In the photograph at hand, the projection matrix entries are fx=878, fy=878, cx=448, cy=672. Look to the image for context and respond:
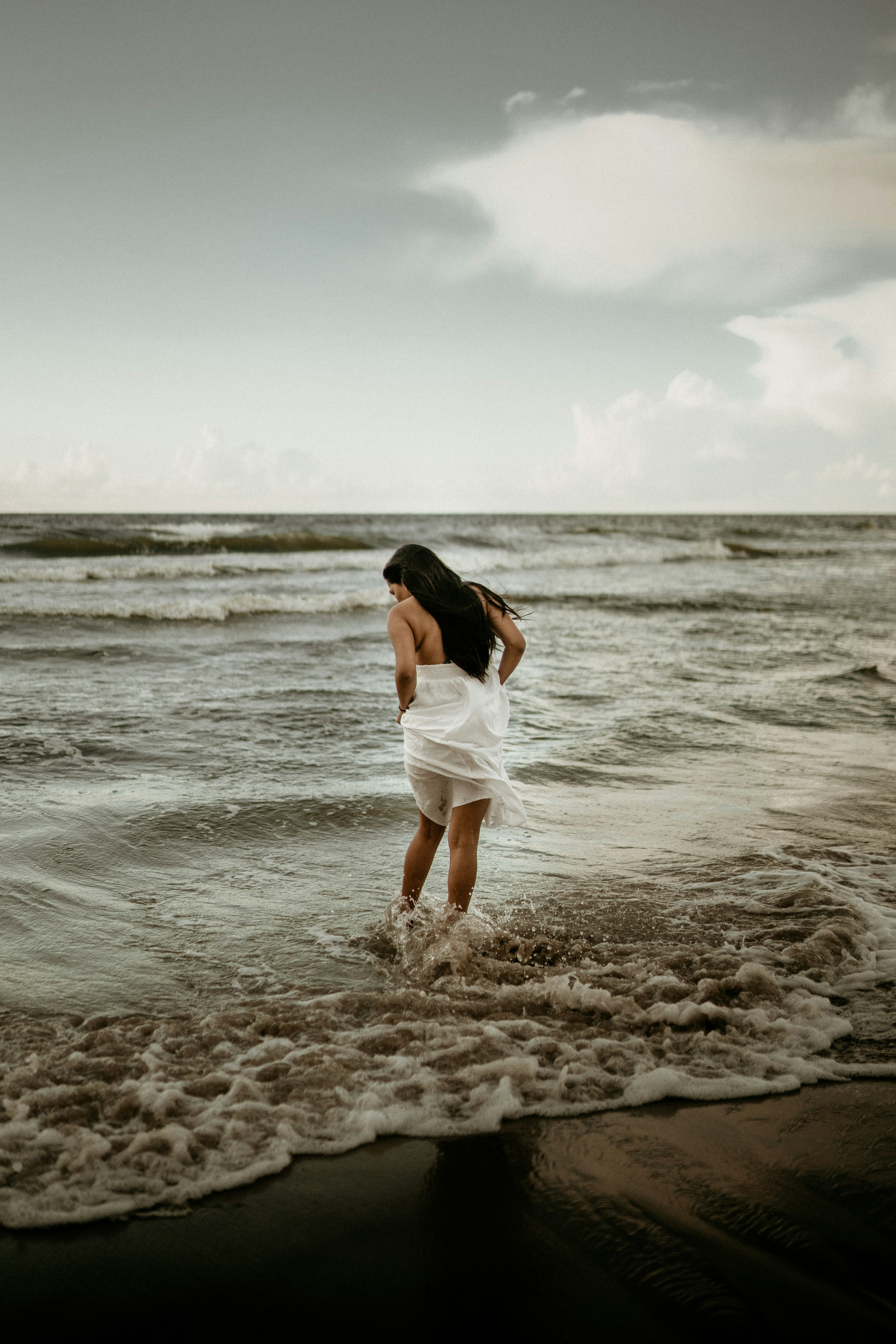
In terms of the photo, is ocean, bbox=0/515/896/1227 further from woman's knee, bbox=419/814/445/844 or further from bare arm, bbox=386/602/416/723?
bare arm, bbox=386/602/416/723

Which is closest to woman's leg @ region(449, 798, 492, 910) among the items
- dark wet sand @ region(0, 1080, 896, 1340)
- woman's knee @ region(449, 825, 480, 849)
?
woman's knee @ region(449, 825, 480, 849)

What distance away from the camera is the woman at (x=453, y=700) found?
3.97 meters

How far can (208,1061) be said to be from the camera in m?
2.96

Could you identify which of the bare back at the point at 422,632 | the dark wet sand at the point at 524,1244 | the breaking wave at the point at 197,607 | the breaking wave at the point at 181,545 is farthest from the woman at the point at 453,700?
the breaking wave at the point at 181,545

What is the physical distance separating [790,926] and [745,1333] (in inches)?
91.8

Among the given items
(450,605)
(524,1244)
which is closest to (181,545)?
(450,605)

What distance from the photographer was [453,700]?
13.3 ft

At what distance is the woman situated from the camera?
397 centimetres

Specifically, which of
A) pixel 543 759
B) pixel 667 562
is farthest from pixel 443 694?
pixel 667 562

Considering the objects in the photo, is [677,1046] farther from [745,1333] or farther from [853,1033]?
[745,1333]

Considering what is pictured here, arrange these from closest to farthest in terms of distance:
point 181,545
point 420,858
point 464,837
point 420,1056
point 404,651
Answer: point 420,1056 → point 404,651 → point 464,837 → point 420,858 → point 181,545

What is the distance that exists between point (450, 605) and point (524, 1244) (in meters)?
→ 2.47

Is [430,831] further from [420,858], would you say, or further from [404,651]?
[404,651]

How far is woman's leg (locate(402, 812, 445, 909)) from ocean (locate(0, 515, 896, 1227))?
0.39 ft
